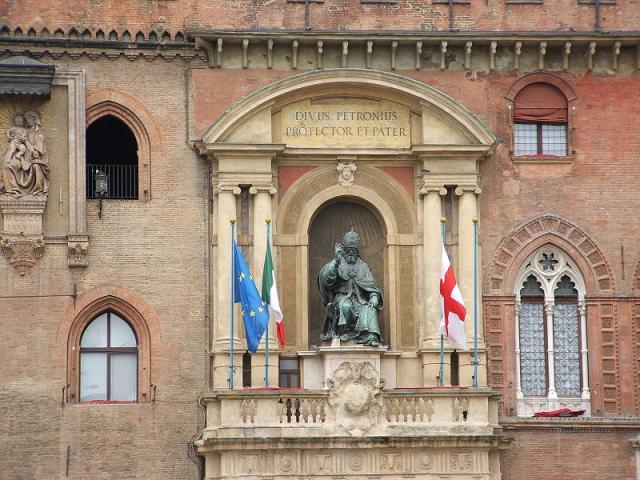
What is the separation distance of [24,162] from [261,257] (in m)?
5.12

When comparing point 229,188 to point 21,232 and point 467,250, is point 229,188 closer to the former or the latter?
point 21,232

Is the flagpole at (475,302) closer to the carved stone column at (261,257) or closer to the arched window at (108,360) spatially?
the carved stone column at (261,257)

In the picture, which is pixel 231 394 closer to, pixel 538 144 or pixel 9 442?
pixel 9 442

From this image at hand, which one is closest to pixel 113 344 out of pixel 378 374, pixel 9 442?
pixel 9 442

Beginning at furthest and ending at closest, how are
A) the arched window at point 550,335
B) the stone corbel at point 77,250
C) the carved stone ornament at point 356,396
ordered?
the arched window at point 550,335 < the stone corbel at point 77,250 < the carved stone ornament at point 356,396

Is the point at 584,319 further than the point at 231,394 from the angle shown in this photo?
Yes

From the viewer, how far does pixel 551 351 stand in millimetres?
43906

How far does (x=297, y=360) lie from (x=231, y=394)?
2.62 meters

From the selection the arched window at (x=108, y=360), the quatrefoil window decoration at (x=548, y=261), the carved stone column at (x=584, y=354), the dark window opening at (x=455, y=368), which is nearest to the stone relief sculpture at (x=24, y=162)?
the arched window at (x=108, y=360)

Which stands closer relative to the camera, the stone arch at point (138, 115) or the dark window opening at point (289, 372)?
the dark window opening at point (289, 372)

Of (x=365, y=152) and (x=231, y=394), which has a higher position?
(x=365, y=152)

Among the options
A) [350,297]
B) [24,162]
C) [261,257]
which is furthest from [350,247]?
[24,162]

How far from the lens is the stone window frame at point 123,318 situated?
4278 centimetres

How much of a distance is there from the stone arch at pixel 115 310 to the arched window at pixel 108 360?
0.71ft
